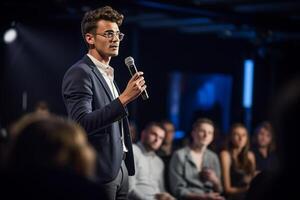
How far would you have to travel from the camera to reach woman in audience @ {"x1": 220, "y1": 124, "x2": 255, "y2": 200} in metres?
5.70

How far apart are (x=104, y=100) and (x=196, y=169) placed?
3.03m

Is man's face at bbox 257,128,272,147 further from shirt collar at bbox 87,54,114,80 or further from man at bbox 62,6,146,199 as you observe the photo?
shirt collar at bbox 87,54,114,80

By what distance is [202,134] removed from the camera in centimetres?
539

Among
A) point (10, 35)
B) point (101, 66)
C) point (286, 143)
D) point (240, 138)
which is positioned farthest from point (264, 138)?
point (286, 143)

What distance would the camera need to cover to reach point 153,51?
11.0 m

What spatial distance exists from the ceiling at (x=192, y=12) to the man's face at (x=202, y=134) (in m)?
1.83

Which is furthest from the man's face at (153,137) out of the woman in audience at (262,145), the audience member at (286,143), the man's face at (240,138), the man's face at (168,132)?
the audience member at (286,143)

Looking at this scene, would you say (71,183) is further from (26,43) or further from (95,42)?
(26,43)

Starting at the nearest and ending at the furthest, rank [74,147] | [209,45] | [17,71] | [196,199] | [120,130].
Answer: [74,147] → [120,130] → [196,199] → [17,71] → [209,45]

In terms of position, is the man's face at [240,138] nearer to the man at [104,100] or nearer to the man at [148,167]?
the man at [148,167]

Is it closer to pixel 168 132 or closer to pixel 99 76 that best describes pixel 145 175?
pixel 168 132

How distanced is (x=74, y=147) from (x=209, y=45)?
10.4 metres

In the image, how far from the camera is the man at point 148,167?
5164 millimetres

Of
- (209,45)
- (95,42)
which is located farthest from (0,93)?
(95,42)
